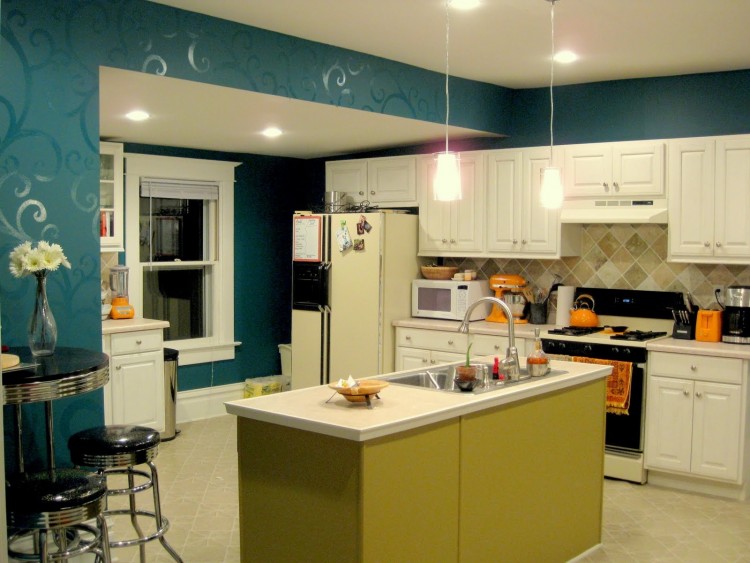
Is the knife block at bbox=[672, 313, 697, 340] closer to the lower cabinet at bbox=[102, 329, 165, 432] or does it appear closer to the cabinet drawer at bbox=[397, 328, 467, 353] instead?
the cabinet drawer at bbox=[397, 328, 467, 353]

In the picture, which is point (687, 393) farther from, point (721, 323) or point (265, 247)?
point (265, 247)

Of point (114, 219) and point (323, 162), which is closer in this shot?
point (114, 219)

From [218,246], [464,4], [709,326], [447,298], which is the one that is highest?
[464,4]

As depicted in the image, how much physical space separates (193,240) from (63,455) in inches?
138

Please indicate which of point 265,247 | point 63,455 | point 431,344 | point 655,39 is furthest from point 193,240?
point 655,39

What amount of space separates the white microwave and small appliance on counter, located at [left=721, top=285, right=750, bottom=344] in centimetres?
176

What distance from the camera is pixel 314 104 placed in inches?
188

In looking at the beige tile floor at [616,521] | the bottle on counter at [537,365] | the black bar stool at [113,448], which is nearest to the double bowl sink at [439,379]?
the bottle on counter at [537,365]

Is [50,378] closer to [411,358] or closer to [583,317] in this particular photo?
[411,358]

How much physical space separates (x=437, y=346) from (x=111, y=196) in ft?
8.50

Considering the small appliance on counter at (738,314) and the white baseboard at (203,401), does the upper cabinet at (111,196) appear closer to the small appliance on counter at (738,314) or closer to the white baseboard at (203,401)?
the white baseboard at (203,401)

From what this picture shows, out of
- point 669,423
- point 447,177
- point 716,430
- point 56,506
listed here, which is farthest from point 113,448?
point 716,430

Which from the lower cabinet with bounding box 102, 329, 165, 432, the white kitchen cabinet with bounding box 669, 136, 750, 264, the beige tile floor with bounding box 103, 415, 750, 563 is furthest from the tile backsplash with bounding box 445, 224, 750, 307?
the lower cabinet with bounding box 102, 329, 165, 432

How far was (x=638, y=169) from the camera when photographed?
5320mm
